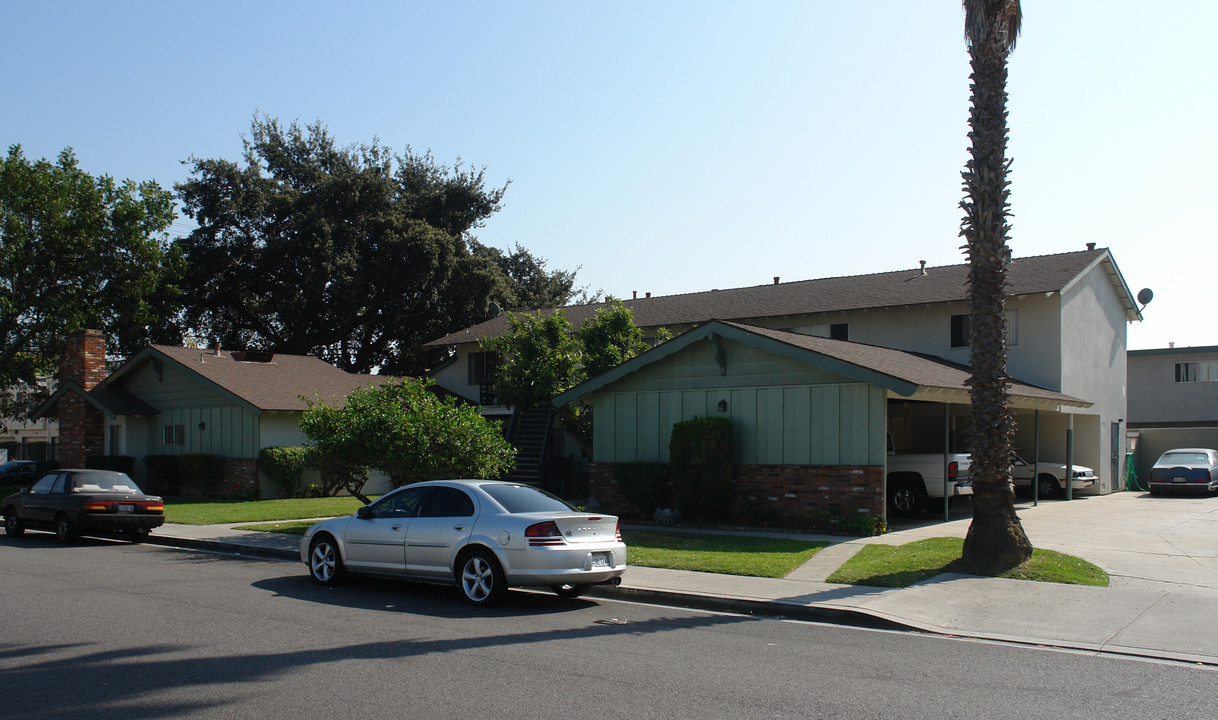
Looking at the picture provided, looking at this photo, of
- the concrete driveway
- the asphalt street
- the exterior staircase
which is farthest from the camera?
the exterior staircase

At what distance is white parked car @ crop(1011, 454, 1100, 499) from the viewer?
80.1 feet

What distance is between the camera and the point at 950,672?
7.40 m

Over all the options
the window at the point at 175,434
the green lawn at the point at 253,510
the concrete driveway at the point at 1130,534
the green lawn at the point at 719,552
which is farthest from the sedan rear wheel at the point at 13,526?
the concrete driveway at the point at 1130,534

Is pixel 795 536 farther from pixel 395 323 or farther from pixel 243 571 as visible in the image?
pixel 395 323

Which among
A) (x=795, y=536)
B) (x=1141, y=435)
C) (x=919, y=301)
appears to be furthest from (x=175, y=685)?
(x=1141, y=435)

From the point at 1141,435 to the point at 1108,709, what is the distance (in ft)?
98.6


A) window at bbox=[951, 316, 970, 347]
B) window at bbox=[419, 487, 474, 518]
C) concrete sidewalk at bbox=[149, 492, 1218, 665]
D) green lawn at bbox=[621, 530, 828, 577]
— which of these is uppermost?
window at bbox=[951, 316, 970, 347]

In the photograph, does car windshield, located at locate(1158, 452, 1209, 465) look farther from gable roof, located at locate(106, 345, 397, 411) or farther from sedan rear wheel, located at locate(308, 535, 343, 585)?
sedan rear wheel, located at locate(308, 535, 343, 585)

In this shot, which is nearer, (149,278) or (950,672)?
(950,672)

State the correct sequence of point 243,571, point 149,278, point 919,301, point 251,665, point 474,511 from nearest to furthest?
point 251,665 → point 474,511 → point 243,571 → point 919,301 → point 149,278

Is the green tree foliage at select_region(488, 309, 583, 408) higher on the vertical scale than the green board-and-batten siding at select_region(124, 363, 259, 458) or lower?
higher

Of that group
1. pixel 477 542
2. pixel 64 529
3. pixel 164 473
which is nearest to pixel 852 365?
pixel 477 542

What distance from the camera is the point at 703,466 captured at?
17891mm

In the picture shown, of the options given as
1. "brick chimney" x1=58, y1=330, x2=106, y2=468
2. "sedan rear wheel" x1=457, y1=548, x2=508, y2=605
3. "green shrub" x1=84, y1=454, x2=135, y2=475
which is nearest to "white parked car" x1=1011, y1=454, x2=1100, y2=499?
"sedan rear wheel" x1=457, y1=548, x2=508, y2=605
